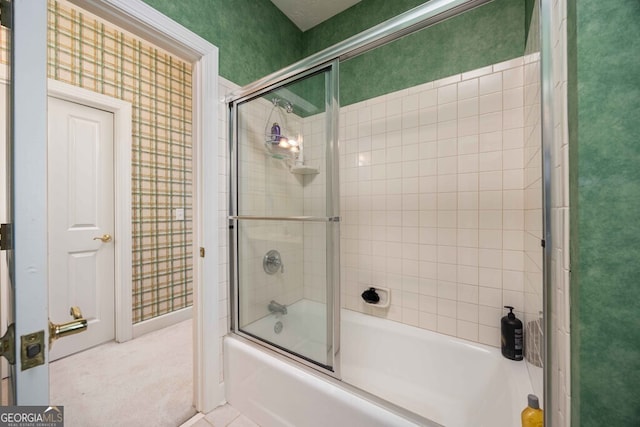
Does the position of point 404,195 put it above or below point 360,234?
above

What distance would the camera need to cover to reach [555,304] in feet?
2.25

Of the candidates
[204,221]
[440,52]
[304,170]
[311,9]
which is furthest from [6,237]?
[311,9]

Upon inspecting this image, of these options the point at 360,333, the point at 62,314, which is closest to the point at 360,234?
the point at 360,333

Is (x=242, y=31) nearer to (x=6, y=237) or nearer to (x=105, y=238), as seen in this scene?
(x=6, y=237)

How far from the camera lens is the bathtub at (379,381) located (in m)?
1.03

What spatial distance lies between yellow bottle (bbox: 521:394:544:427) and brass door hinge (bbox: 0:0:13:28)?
5.60ft

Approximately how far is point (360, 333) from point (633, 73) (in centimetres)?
173

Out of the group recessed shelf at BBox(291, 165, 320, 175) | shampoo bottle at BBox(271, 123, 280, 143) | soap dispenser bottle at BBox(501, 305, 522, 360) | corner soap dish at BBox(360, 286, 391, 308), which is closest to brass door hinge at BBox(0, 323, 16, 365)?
recessed shelf at BBox(291, 165, 320, 175)

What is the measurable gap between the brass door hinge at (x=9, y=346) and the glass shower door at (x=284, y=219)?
95cm

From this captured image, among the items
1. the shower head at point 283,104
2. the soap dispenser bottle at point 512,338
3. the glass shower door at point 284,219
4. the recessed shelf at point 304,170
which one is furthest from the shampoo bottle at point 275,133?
the soap dispenser bottle at point 512,338

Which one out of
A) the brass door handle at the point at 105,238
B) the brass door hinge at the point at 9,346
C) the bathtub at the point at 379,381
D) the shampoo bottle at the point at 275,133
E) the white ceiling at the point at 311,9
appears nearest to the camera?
the brass door hinge at the point at 9,346

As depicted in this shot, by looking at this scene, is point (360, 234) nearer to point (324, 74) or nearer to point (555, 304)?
point (324, 74)

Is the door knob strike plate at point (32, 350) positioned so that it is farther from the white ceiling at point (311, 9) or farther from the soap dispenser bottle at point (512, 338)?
the white ceiling at point (311, 9)

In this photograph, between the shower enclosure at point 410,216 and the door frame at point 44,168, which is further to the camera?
the shower enclosure at point 410,216
